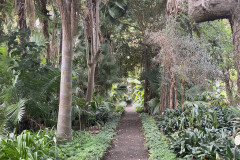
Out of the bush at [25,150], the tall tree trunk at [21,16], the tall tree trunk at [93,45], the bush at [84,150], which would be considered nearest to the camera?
the bush at [25,150]

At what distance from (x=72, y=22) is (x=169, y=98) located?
6.35 metres

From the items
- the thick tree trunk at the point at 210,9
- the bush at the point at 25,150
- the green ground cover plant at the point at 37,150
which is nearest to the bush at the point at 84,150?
the green ground cover plant at the point at 37,150

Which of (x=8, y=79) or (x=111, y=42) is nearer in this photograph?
(x=8, y=79)

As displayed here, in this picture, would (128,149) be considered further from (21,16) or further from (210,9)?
(21,16)

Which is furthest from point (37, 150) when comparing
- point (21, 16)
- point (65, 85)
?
point (21, 16)

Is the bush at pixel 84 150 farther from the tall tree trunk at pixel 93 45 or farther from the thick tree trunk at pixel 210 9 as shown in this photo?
the tall tree trunk at pixel 93 45

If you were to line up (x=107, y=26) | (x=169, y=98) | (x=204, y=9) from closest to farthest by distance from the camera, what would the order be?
1. (x=204, y=9)
2. (x=169, y=98)
3. (x=107, y=26)

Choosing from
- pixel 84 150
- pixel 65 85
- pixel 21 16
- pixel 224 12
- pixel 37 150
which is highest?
pixel 21 16

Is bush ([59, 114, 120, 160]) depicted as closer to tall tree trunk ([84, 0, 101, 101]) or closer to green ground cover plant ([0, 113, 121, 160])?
green ground cover plant ([0, 113, 121, 160])

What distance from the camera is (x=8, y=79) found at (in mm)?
6637

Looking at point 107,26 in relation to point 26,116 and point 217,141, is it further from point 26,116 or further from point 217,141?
point 217,141

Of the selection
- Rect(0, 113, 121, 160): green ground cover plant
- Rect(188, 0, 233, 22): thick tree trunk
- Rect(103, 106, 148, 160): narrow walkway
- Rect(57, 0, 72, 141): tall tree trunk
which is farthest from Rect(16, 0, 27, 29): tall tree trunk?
Rect(188, 0, 233, 22): thick tree trunk

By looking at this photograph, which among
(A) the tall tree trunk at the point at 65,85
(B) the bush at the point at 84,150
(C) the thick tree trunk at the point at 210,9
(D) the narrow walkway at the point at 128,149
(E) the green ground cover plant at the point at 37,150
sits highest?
(C) the thick tree trunk at the point at 210,9

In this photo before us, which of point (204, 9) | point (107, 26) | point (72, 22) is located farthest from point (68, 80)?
point (107, 26)
